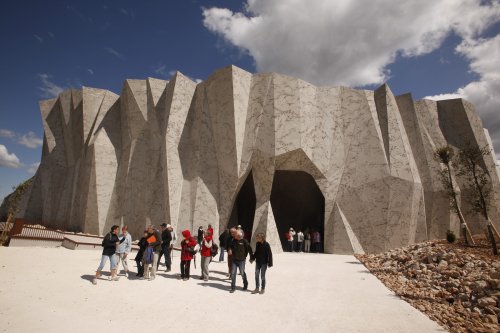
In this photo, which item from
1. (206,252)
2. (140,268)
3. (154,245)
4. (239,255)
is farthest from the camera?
(140,268)

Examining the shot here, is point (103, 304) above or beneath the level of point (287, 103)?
beneath

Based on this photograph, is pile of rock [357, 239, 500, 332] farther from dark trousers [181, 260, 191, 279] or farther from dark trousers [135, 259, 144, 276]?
dark trousers [135, 259, 144, 276]

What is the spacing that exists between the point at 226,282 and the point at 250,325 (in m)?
3.32

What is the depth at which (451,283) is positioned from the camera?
734cm

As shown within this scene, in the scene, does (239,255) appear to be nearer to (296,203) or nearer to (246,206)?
(246,206)

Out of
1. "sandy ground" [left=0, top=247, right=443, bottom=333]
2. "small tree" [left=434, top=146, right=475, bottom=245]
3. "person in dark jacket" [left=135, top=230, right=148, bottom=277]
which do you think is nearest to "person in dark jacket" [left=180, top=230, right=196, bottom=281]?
"sandy ground" [left=0, top=247, right=443, bottom=333]

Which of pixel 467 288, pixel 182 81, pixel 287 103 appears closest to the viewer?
pixel 467 288

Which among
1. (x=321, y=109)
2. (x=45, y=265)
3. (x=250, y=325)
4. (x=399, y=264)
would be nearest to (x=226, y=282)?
(x=250, y=325)

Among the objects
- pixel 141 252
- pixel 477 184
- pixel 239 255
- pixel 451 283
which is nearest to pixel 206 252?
pixel 239 255

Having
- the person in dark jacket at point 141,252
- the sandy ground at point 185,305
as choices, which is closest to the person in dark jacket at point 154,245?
the person in dark jacket at point 141,252

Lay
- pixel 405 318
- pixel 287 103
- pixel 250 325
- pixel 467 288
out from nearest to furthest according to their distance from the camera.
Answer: pixel 250 325 < pixel 405 318 < pixel 467 288 < pixel 287 103

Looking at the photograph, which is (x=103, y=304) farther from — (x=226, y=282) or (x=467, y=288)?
(x=467, y=288)

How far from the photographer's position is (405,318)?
5512 mm

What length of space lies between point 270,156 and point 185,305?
13.2 metres
